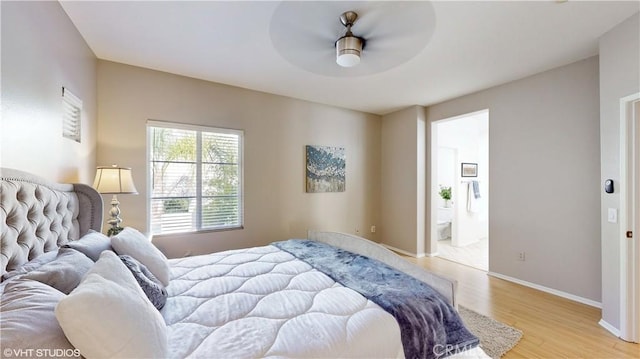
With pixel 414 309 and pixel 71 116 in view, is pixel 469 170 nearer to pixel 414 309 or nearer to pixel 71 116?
pixel 414 309

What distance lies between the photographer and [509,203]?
3.46 metres

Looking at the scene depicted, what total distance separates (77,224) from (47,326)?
4.78 ft

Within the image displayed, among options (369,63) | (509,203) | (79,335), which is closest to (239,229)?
(369,63)

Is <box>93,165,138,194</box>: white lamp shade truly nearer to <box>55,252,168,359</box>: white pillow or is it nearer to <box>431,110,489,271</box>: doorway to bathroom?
<box>55,252,168,359</box>: white pillow

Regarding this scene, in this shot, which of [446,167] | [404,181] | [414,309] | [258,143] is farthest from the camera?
[446,167]

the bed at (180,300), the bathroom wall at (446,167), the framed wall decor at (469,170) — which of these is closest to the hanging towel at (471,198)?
the framed wall decor at (469,170)

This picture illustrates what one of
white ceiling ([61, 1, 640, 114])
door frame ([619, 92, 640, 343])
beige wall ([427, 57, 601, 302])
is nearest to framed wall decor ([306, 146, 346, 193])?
white ceiling ([61, 1, 640, 114])

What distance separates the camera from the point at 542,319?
2.42 m

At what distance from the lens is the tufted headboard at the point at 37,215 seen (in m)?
1.14

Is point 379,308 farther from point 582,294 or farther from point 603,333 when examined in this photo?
point 582,294

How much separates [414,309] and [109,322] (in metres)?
1.31

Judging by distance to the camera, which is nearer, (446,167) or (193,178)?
(193,178)

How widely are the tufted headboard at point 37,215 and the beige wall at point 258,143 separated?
118 cm

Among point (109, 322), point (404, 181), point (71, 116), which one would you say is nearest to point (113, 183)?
point (71, 116)
